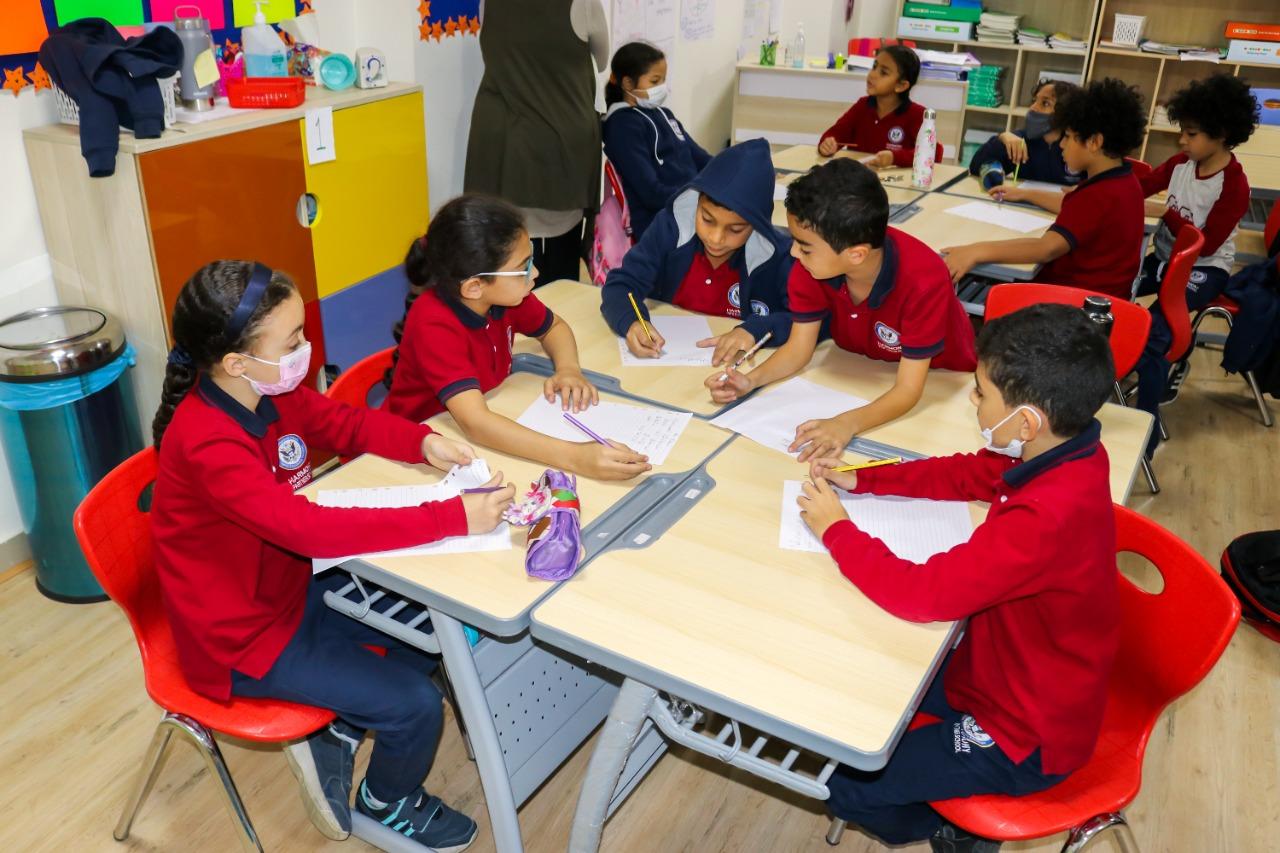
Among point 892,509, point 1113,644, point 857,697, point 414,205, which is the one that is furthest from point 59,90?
point 1113,644

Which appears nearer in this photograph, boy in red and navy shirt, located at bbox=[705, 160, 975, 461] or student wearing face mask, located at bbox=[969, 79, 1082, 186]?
boy in red and navy shirt, located at bbox=[705, 160, 975, 461]

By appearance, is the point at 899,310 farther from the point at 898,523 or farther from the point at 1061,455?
the point at 1061,455

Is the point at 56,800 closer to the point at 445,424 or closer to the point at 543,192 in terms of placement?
the point at 445,424

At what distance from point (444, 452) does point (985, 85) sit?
209 inches

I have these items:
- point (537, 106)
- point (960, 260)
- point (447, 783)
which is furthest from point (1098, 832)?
point (537, 106)

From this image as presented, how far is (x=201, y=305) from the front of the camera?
158 cm

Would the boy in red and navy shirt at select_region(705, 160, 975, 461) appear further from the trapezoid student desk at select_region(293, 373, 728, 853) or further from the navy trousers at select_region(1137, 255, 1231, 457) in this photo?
the navy trousers at select_region(1137, 255, 1231, 457)

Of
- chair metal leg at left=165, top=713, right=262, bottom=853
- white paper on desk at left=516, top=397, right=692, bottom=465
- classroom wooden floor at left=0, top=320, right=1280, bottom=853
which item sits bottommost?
classroom wooden floor at left=0, top=320, right=1280, bottom=853

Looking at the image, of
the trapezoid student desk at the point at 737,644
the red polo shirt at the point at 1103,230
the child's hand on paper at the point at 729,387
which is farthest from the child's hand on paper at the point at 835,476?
the red polo shirt at the point at 1103,230

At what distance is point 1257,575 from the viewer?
2.73 metres

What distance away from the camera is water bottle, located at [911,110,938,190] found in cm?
378

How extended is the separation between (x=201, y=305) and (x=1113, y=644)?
4.73 ft

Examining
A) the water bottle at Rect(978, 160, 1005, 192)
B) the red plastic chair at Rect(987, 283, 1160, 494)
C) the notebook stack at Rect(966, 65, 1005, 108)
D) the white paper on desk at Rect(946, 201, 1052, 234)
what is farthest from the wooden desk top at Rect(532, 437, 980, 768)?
the notebook stack at Rect(966, 65, 1005, 108)

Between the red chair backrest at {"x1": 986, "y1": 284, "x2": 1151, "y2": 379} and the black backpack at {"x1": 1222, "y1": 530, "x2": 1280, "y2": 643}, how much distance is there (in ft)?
2.09
